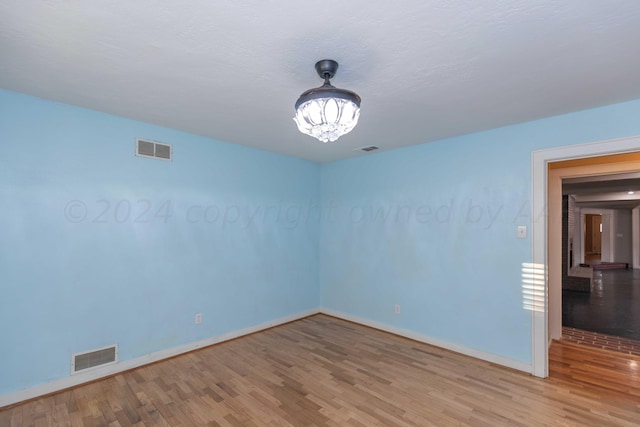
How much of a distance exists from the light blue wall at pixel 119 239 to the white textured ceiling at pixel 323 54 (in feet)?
1.41

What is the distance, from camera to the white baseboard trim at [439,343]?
117 inches

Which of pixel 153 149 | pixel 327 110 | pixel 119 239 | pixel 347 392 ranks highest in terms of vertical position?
pixel 153 149

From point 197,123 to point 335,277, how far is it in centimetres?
292

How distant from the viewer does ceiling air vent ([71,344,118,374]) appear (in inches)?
103

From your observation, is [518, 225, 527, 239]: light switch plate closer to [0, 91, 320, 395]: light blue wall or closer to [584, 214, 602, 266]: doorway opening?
[0, 91, 320, 395]: light blue wall

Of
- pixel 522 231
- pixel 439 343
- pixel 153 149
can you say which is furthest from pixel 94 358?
pixel 522 231

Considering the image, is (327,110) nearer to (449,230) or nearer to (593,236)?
(449,230)

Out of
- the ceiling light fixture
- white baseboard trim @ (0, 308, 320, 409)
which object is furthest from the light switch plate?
white baseboard trim @ (0, 308, 320, 409)

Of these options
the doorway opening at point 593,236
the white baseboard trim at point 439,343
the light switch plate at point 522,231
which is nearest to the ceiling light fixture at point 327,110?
the light switch plate at point 522,231

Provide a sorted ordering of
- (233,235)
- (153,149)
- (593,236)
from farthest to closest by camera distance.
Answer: (593,236), (233,235), (153,149)

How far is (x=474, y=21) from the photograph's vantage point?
4.91 ft

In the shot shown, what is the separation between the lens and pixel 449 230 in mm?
3504

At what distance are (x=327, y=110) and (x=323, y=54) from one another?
1.34 feet

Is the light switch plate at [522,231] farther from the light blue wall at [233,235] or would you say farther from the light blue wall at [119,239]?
the light blue wall at [119,239]
